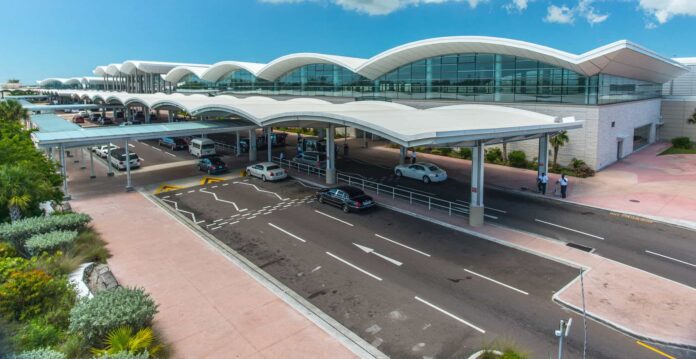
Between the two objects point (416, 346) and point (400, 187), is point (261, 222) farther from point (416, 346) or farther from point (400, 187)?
point (416, 346)

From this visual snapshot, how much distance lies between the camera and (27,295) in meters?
11.4

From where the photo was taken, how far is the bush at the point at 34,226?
1541 centimetres

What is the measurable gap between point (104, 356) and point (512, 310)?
10.4 m

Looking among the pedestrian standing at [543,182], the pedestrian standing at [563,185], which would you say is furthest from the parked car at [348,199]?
the pedestrian standing at [563,185]

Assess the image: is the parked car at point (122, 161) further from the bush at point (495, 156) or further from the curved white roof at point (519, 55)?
the bush at point (495, 156)

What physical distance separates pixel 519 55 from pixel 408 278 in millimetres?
27144

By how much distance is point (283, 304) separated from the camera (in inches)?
501

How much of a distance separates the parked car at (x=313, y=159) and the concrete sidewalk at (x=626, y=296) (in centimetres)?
1774

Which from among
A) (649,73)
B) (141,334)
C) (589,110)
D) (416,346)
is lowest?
(416,346)

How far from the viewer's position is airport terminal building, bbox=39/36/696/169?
3152 cm

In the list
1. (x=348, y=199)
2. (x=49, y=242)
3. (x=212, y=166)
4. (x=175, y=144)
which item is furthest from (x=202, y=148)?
(x=49, y=242)

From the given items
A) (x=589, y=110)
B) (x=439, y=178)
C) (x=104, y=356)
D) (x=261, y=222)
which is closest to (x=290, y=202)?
(x=261, y=222)

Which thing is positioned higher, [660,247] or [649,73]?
[649,73]

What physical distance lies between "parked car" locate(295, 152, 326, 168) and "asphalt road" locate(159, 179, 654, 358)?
10313 mm
